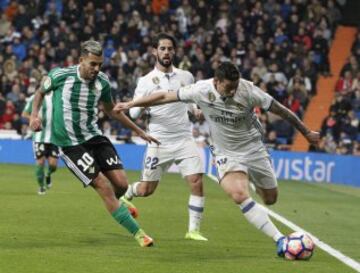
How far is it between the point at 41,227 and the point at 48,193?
5.60 metres

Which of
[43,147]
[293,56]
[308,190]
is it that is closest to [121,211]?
[43,147]

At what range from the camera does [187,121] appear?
39.3 ft

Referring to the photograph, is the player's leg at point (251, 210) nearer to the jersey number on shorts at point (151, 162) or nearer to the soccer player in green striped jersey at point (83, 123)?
the soccer player in green striped jersey at point (83, 123)

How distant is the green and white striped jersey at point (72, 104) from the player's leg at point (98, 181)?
182 mm

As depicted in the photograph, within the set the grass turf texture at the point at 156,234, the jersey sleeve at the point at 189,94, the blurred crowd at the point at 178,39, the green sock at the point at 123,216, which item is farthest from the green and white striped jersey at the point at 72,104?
the blurred crowd at the point at 178,39

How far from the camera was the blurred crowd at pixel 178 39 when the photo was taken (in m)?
28.6

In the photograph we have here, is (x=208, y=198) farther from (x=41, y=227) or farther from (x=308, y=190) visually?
(x=41, y=227)

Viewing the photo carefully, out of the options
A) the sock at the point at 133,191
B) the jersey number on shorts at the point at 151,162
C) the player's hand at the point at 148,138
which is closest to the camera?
the player's hand at the point at 148,138

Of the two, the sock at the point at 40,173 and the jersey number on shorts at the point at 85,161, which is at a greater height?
the jersey number on shorts at the point at 85,161

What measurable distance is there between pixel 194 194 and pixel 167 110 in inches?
45.1

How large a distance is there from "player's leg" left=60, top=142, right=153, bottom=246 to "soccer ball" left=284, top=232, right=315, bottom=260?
157 cm

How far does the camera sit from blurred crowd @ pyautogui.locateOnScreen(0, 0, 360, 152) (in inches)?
1128

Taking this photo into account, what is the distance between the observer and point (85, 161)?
1004cm

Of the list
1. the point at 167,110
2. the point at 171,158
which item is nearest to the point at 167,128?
the point at 167,110
